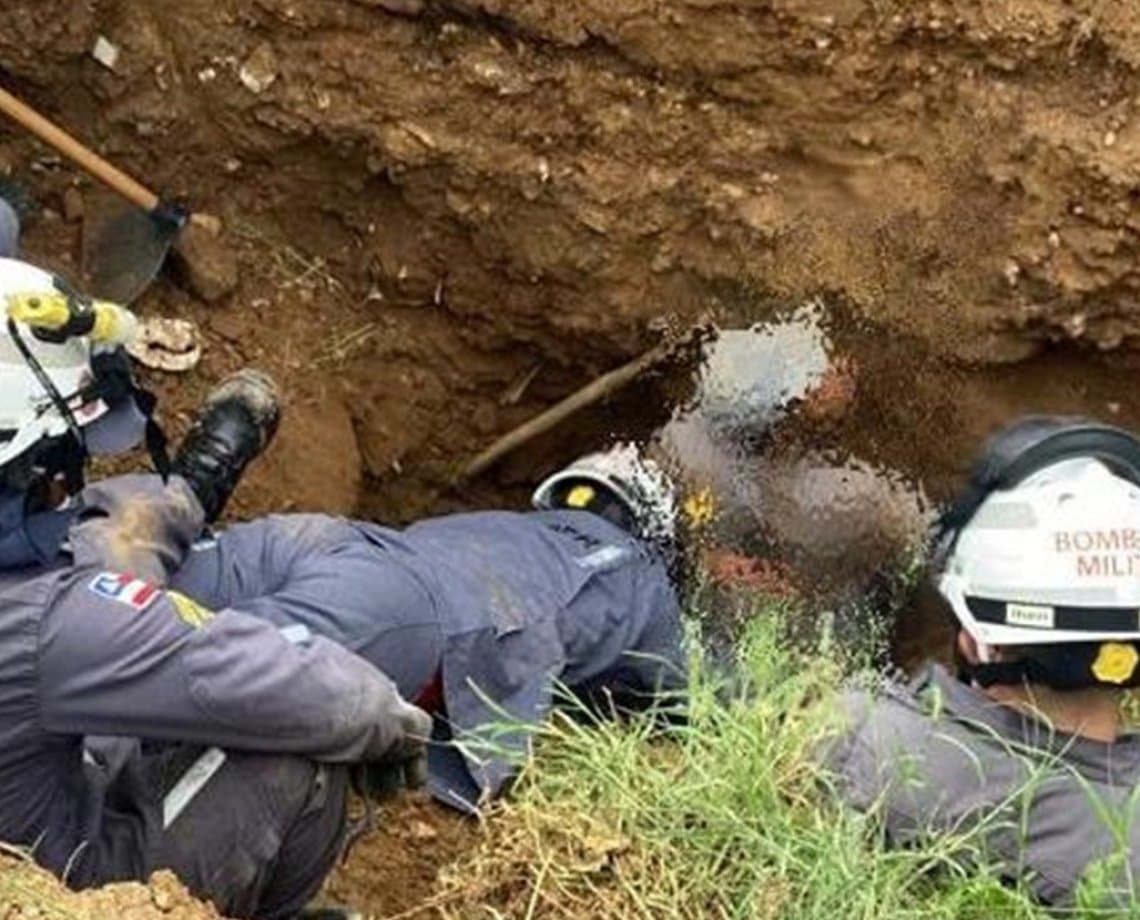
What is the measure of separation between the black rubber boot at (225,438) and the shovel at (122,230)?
734 millimetres

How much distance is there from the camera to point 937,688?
3541 mm

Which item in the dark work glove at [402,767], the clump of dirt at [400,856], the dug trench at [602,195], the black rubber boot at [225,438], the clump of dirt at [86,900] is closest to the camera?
the clump of dirt at [86,900]

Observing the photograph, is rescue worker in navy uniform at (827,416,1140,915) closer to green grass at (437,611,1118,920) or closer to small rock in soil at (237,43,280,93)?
green grass at (437,611,1118,920)

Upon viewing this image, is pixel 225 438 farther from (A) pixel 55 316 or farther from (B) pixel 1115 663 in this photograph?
(B) pixel 1115 663

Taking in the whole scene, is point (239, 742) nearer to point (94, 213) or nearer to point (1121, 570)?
point (1121, 570)

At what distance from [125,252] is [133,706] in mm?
2495

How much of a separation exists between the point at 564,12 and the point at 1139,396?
6.17 ft

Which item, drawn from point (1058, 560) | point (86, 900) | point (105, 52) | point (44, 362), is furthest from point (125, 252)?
point (1058, 560)

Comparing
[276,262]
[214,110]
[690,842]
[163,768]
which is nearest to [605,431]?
[276,262]

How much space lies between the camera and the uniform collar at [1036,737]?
3.48 metres

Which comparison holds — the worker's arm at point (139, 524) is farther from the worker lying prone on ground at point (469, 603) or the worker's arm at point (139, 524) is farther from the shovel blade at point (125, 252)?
the shovel blade at point (125, 252)

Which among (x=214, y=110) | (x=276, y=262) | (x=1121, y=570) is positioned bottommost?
(x=1121, y=570)

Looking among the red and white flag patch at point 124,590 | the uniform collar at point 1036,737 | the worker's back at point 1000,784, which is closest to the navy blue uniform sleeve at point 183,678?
the red and white flag patch at point 124,590

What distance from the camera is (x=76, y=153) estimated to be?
18.5 feet
